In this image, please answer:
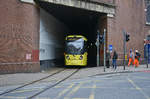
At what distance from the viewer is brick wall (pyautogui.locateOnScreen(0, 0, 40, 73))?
12.7m

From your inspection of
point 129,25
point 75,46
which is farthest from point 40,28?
point 129,25

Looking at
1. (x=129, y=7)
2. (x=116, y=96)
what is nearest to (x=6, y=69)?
(x=116, y=96)

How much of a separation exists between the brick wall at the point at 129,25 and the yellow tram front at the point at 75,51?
2.86m

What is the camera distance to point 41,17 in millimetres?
16344

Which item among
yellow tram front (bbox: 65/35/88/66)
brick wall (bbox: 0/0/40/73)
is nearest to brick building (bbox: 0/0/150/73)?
brick wall (bbox: 0/0/40/73)

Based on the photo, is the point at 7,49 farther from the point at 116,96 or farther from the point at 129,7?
the point at 129,7

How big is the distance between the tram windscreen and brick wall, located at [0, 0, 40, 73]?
416cm

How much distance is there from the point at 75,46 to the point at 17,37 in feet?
19.8

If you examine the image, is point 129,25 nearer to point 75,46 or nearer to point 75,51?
point 75,46

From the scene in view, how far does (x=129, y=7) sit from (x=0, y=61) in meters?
14.6

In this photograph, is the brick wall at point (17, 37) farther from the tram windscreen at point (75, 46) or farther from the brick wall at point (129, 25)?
the brick wall at point (129, 25)

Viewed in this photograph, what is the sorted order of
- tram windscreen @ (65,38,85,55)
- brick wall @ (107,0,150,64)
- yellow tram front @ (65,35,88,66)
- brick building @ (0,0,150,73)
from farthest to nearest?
brick wall @ (107,0,150,64)
tram windscreen @ (65,38,85,55)
yellow tram front @ (65,35,88,66)
brick building @ (0,0,150,73)

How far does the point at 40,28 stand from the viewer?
1600cm

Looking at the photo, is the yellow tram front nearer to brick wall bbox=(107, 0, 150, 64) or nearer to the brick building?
the brick building
